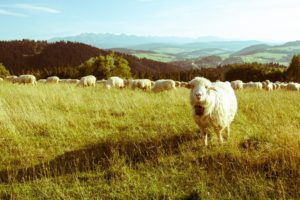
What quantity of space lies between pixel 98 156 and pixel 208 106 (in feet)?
8.65

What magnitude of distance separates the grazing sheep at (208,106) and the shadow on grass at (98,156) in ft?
2.20

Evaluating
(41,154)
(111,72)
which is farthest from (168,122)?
(111,72)

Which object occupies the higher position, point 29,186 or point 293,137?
point 293,137

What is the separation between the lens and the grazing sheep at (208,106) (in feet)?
24.0

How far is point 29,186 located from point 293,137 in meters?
5.21

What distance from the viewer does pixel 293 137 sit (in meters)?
6.97

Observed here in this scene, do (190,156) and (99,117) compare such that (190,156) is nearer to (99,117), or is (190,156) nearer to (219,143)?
(219,143)

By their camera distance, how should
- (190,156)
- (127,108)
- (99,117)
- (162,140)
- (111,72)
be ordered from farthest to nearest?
(111,72)
(127,108)
(99,117)
(162,140)
(190,156)

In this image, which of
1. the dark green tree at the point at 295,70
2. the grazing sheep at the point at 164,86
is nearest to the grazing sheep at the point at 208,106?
the grazing sheep at the point at 164,86

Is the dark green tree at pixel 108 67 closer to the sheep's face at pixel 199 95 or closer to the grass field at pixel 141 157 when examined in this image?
the grass field at pixel 141 157

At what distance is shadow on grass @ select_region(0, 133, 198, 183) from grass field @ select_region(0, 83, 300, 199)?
0.07 feet

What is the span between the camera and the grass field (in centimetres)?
573

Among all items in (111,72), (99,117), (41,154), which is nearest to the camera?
(41,154)

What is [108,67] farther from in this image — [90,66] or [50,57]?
[50,57]
